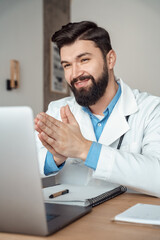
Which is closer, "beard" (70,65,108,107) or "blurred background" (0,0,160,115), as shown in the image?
"beard" (70,65,108,107)

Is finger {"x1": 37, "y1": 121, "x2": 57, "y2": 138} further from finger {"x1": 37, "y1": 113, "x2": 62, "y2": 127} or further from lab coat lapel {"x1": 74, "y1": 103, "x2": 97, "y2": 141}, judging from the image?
lab coat lapel {"x1": 74, "y1": 103, "x2": 97, "y2": 141}

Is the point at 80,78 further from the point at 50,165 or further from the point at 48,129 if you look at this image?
the point at 48,129

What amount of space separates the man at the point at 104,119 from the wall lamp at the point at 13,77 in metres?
1.77

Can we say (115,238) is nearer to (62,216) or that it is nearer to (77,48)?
(62,216)

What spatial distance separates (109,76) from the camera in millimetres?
1975

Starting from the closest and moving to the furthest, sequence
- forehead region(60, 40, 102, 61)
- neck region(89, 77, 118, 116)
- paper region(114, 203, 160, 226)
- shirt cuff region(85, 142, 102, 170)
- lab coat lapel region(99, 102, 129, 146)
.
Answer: paper region(114, 203, 160, 226) < shirt cuff region(85, 142, 102, 170) < lab coat lapel region(99, 102, 129, 146) < forehead region(60, 40, 102, 61) < neck region(89, 77, 118, 116)

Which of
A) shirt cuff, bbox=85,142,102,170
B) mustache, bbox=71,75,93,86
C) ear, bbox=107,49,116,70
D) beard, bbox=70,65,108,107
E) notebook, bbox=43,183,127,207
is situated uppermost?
ear, bbox=107,49,116,70

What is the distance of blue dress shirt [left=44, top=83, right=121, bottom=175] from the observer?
1.20 m

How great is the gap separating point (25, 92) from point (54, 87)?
968 mm

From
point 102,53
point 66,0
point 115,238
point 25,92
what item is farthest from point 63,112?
point 66,0

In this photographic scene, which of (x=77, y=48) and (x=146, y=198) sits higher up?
(x=77, y=48)

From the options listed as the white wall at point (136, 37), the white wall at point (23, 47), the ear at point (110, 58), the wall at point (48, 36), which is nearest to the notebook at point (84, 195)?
the ear at point (110, 58)

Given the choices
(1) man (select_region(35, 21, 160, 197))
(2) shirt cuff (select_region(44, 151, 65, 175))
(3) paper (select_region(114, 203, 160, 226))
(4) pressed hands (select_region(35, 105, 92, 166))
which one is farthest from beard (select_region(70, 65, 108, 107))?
(3) paper (select_region(114, 203, 160, 226))

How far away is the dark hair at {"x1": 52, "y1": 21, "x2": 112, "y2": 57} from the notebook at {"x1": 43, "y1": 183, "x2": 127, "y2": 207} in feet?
2.80
